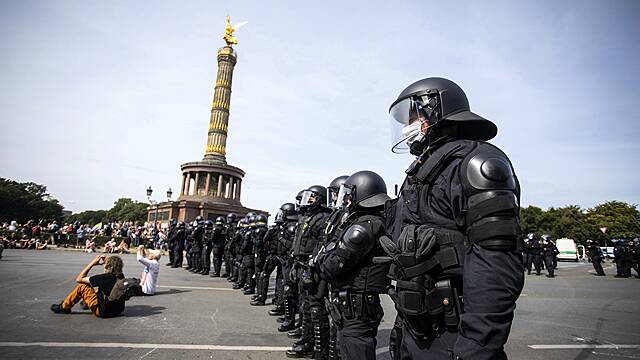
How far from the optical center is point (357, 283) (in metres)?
3.45

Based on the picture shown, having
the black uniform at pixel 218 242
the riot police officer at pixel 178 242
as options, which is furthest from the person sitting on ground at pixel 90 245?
the black uniform at pixel 218 242

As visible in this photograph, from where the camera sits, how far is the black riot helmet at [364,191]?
393 cm

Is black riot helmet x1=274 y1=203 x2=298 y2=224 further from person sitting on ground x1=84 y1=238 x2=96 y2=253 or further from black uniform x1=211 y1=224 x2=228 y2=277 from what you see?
person sitting on ground x1=84 y1=238 x2=96 y2=253

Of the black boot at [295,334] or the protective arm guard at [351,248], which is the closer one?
the protective arm guard at [351,248]

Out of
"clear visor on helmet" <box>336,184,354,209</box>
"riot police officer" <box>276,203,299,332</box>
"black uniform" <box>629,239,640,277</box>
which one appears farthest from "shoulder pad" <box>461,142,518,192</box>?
"black uniform" <box>629,239,640,277</box>

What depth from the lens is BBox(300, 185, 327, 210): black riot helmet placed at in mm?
6109

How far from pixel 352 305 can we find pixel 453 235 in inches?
72.8

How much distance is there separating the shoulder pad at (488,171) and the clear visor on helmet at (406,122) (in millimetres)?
551

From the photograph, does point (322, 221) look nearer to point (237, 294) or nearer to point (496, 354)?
point (496, 354)

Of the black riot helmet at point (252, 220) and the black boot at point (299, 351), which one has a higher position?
the black riot helmet at point (252, 220)

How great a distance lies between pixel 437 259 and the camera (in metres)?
1.86

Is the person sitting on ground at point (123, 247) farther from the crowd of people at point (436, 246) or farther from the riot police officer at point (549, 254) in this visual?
the riot police officer at point (549, 254)

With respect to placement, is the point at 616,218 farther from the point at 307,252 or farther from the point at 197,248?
the point at 307,252

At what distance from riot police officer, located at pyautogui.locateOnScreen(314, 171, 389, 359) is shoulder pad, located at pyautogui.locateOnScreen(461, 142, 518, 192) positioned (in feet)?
5.44
